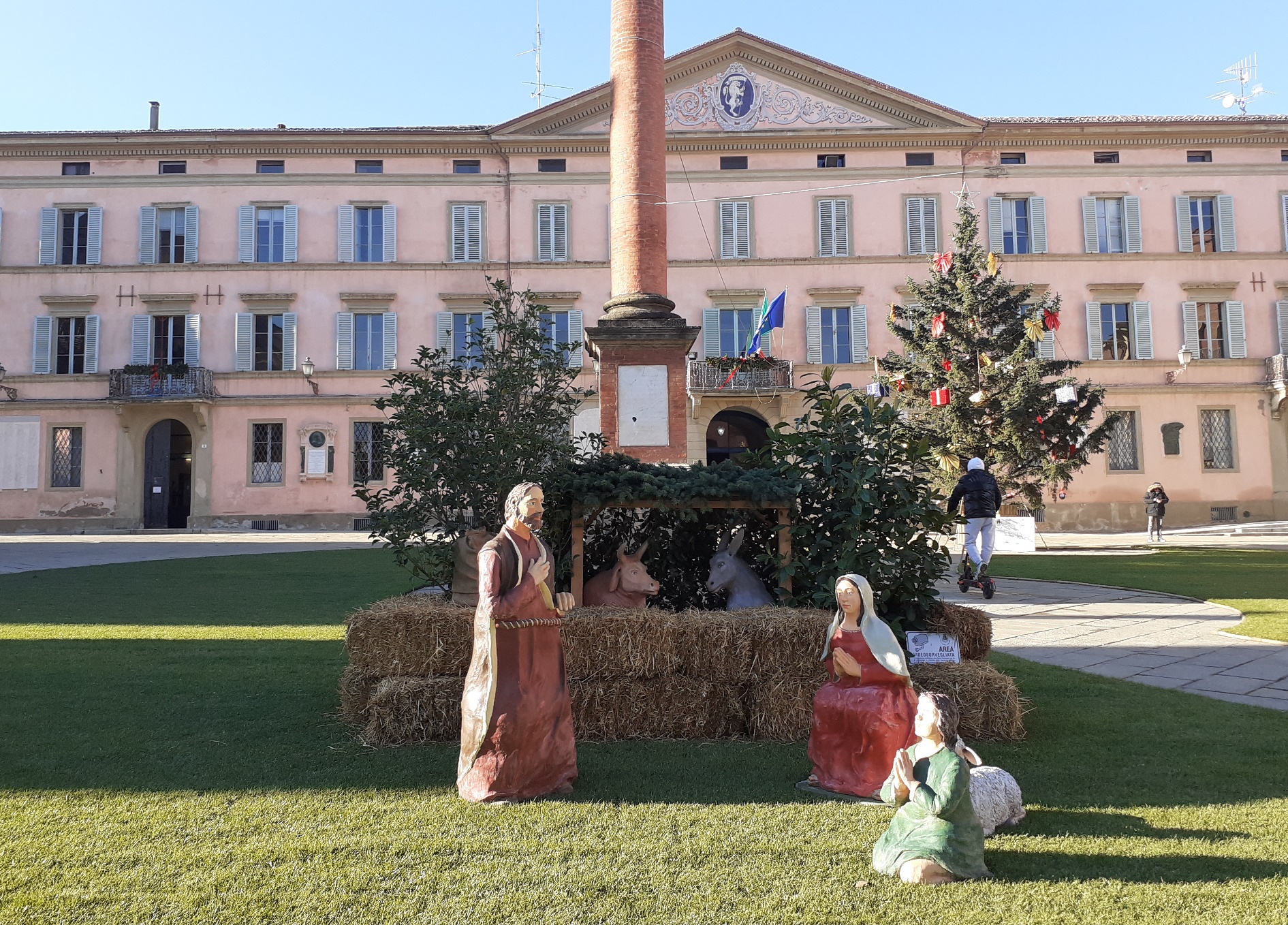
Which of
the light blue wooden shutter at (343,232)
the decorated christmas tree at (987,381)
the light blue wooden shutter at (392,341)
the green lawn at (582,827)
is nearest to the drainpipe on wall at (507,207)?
the light blue wooden shutter at (392,341)

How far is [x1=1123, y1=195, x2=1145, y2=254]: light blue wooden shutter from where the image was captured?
100 ft

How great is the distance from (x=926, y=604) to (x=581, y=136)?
2688cm

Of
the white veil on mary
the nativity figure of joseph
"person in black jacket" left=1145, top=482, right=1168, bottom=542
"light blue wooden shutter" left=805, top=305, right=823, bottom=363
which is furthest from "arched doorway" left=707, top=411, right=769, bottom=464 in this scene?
the nativity figure of joseph

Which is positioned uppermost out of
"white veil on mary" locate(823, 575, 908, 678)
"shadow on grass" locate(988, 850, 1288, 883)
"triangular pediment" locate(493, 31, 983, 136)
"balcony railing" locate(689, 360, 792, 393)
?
"triangular pediment" locate(493, 31, 983, 136)

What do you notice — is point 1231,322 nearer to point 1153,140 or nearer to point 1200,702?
point 1153,140

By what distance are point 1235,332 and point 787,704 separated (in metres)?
31.5

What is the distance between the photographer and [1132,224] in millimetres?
30594

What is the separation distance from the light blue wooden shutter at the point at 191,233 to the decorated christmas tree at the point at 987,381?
22.1m

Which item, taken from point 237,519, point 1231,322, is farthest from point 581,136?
point 1231,322

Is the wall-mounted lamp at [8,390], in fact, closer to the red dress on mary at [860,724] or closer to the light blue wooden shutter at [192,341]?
the light blue wooden shutter at [192,341]

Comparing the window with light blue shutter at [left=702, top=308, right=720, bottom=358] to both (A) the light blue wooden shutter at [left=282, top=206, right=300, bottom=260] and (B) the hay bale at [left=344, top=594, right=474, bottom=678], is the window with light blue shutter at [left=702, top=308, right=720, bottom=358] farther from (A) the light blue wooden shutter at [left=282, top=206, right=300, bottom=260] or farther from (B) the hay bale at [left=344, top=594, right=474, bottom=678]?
(B) the hay bale at [left=344, top=594, right=474, bottom=678]

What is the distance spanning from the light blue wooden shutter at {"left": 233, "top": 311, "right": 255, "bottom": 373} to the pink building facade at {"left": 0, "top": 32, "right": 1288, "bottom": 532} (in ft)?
0.22

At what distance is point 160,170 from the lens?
30453mm

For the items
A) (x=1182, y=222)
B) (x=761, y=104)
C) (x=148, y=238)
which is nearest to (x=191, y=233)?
(x=148, y=238)
